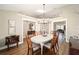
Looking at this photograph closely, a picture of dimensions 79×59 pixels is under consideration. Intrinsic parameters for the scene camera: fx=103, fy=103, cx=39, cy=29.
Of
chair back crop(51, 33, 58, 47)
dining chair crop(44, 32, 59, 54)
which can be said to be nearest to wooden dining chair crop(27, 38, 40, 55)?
dining chair crop(44, 32, 59, 54)

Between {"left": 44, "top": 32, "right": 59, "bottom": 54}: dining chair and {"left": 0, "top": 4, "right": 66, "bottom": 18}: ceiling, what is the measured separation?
369 mm

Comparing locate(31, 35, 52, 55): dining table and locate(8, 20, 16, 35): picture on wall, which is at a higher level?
locate(8, 20, 16, 35): picture on wall

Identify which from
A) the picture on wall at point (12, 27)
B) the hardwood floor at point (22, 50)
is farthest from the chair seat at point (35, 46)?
the picture on wall at point (12, 27)

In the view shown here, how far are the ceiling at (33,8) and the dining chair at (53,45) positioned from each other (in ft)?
1.21

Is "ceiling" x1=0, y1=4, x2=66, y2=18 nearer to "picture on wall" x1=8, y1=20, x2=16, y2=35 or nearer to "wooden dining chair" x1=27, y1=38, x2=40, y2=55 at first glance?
"picture on wall" x1=8, y1=20, x2=16, y2=35

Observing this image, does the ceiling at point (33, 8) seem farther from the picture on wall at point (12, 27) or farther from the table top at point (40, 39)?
the table top at point (40, 39)

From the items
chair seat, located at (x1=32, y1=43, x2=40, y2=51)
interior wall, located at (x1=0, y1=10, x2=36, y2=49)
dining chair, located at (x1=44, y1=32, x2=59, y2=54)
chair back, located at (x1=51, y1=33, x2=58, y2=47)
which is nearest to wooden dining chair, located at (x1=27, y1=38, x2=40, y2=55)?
chair seat, located at (x1=32, y1=43, x2=40, y2=51)

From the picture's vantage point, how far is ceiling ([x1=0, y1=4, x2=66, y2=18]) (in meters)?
1.75

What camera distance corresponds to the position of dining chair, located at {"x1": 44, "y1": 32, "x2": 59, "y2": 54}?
1805 millimetres

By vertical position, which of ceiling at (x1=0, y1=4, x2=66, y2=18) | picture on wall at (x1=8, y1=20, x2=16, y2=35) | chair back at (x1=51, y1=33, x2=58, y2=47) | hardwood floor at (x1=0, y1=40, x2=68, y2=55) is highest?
ceiling at (x1=0, y1=4, x2=66, y2=18)

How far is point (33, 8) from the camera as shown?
179 centimetres
